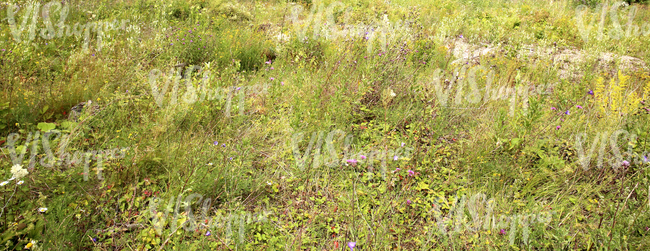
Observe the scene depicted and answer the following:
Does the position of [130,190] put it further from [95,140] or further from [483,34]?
[483,34]

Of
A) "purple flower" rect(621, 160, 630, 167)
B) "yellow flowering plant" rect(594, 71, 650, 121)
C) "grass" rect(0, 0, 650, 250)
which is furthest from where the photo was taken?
"yellow flowering plant" rect(594, 71, 650, 121)

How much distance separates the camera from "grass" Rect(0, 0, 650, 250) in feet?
6.15

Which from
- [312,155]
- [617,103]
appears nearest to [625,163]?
[617,103]

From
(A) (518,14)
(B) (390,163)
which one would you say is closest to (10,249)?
(B) (390,163)

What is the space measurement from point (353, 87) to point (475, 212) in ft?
5.56

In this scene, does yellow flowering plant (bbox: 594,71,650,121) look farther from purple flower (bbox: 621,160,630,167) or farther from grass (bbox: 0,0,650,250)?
purple flower (bbox: 621,160,630,167)

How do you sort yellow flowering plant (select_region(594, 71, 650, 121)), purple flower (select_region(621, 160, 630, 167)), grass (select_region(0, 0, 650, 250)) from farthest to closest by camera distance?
yellow flowering plant (select_region(594, 71, 650, 121)) < purple flower (select_region(621, 160, 630, 167)) < grass (select_region(0, 0, 650, 250))

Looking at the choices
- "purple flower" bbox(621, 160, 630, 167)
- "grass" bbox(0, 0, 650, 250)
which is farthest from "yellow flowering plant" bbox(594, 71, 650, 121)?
"purple flower" bbox(621, 160, 630, 167)

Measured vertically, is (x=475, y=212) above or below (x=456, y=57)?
below

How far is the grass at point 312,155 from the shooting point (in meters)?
1.87

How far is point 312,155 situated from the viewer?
2.62m

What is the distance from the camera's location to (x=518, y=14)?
7.55 metres

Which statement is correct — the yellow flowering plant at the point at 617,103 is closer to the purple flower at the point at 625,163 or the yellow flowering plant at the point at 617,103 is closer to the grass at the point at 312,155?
the grass at the point at 312,155

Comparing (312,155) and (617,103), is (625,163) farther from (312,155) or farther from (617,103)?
(312,155)
